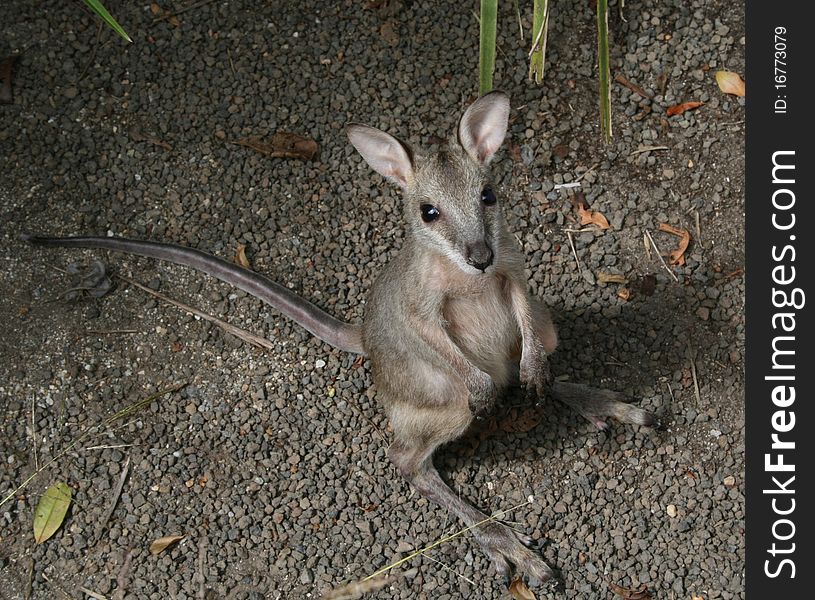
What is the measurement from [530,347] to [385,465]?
0.89 m

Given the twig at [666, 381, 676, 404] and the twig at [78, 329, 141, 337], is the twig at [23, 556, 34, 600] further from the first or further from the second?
the twig at [666, 381, 676, 404]

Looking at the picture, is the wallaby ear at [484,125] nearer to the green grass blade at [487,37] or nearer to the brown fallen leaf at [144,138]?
the green grass blade at [487,37]

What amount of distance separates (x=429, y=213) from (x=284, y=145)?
1.64m

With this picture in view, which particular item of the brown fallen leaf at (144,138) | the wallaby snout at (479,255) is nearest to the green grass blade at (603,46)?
the wallaby snout at (479,255)

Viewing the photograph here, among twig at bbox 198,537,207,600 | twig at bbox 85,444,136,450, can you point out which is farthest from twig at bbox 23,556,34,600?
twig at bbox 198,537,207,600

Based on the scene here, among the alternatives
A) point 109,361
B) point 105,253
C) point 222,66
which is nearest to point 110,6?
point 222,66

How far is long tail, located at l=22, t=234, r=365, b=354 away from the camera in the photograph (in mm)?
4469

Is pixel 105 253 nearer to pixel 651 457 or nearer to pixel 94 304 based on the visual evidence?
pixel 94 304

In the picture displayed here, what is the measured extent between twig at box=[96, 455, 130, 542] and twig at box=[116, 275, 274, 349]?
2.33ft

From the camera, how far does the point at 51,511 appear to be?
4.35m

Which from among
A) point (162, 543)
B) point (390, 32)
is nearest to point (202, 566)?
point (162, 543)

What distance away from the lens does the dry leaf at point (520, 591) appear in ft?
13.7

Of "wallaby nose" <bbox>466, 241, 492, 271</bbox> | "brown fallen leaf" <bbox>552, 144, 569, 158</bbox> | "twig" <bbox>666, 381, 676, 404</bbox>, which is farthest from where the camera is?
"brown fallen leaf" <bbox>552, 144, 569, 158</bbox>

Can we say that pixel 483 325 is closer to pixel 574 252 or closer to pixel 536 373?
pixel 536 373
